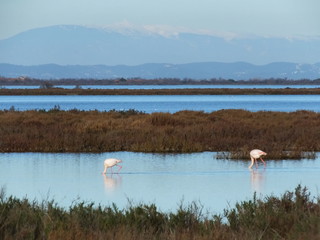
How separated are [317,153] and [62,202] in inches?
391

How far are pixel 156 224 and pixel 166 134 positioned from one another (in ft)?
45.2

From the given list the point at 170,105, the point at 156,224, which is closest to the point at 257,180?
the point at 156,224

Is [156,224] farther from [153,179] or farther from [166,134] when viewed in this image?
[166,134]

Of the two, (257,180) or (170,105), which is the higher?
(257,180)

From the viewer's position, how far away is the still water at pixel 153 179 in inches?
510

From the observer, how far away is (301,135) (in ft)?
74.0

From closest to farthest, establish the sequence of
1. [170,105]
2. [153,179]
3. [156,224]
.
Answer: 1. [156,224]
2. [153,179]
3. [170,105]

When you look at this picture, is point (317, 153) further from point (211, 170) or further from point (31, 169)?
point (31, 169)

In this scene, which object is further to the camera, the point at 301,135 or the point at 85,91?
the point at 85,91

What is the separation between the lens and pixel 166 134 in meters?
22.9

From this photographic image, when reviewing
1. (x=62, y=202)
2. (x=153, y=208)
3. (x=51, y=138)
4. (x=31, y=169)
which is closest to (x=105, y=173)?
(x=31, y=169)

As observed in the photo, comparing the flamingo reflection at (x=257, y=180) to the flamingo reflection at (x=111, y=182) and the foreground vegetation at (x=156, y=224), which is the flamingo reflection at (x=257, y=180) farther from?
the foreground vegetation at (x=156, y=224)

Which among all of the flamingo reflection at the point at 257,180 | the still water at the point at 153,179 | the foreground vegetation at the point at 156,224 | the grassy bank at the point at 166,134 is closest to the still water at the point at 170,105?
the grassy bank at the point at 166,134

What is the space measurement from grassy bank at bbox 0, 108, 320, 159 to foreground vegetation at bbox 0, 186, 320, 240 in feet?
33.5
